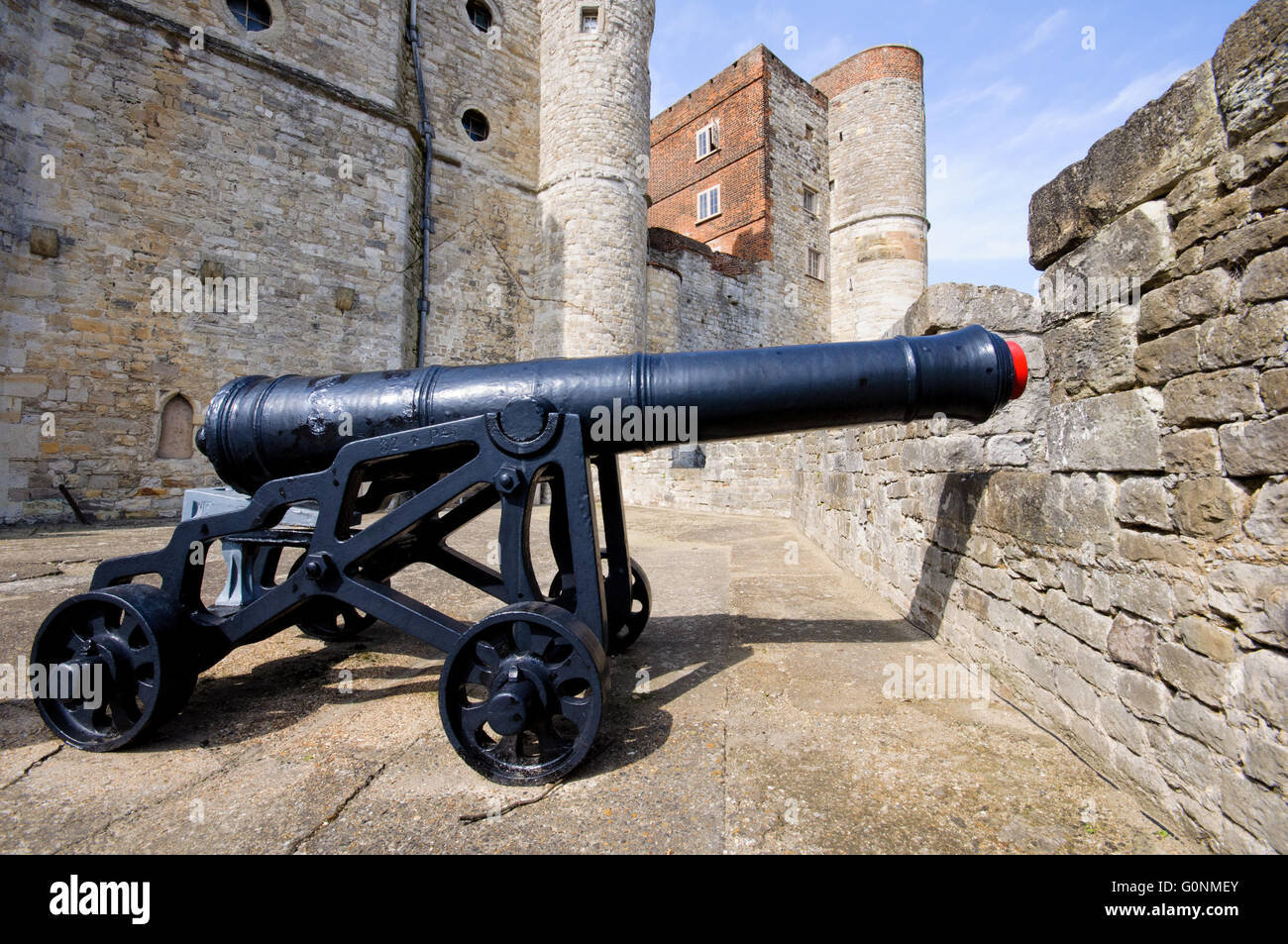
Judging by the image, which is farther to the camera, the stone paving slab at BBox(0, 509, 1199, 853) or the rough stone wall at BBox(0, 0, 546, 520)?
the rough stone wall at BBox(0, 0, 546, 520)

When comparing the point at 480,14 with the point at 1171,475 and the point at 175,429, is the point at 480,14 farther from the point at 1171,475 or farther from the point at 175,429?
the point at 1171,475

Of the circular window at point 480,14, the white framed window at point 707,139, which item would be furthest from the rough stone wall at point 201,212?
the white framed window at point 707,139

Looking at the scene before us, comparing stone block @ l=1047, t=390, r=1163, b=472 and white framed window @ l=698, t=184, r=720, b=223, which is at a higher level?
white framed window @ l=698, t=184, r=720, b=223

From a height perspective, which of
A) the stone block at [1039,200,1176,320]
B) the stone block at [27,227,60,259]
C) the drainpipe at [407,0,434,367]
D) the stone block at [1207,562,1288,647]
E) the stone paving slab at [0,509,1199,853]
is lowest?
the stone paving slab at [0,509,1199,853]

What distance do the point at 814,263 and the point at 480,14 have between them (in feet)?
45.5

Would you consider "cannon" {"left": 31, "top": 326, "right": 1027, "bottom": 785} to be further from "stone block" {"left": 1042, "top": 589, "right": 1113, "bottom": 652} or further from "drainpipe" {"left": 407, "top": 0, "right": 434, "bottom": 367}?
"drainpipe" {"left": 407, "top": 0, "right": 434, "bottom": 367}

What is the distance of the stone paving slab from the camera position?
1.72 meters

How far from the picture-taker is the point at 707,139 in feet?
76.7

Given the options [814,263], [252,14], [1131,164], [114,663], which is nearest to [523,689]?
[114,663]

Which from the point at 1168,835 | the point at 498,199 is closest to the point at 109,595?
the point at 1168,835

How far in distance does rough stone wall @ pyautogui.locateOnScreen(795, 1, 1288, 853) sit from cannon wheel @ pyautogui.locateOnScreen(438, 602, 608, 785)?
169 cm

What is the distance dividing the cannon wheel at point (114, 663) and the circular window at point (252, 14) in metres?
13.6

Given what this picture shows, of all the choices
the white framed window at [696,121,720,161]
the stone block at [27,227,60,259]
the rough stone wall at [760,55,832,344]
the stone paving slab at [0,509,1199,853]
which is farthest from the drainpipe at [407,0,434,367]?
the white framed window at [696,121,720,161]

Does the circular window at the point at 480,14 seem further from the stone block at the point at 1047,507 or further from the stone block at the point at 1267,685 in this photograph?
the stone block at the point at 1267,685
